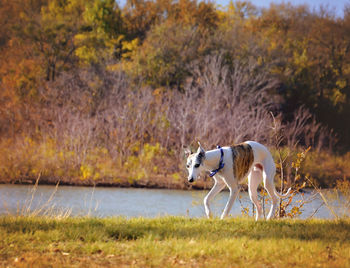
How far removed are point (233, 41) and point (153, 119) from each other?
12222 millimetres

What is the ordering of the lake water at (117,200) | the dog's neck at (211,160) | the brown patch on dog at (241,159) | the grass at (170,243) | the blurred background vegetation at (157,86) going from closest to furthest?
the grass at (170,243)
the dog's neck at (211,160)
the brown patch on dog at (241,159)
the lake water at (117,200)
the blurred background vegetation at (157,86)

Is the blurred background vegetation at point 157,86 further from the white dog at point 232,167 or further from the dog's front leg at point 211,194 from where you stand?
the dog's front leg at point 211,194

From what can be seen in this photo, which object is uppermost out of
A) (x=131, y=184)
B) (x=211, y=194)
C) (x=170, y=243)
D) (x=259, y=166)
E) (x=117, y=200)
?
(x=259, y=166)

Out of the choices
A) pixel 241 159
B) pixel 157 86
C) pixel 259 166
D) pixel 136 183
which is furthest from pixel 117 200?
pixel 157 86

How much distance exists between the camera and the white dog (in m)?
7.89

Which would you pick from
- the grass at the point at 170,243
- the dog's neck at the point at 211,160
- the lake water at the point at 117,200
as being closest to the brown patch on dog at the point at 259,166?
the dog's neck at the point at 211,160

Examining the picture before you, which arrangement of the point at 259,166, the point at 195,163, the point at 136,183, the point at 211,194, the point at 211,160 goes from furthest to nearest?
1. the point at 136,183
2. the point at 259,166
3. the point at 211,194
4. the point at 211,160
5. the point at 195,163

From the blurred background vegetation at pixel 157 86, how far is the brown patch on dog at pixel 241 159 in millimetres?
15832

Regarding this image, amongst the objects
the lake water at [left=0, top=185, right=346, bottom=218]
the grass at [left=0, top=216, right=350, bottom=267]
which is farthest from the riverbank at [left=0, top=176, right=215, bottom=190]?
the grass at [left=0, top=216, right=350, bottom=267]

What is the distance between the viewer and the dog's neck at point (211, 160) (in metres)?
8.04

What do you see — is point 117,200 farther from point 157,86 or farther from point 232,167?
point 157,86

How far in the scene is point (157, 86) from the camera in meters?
37.0

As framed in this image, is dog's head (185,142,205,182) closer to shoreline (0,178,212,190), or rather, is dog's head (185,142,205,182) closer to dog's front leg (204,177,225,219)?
dog's front leg (204,177,225,219)

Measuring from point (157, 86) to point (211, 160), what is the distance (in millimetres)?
29246
